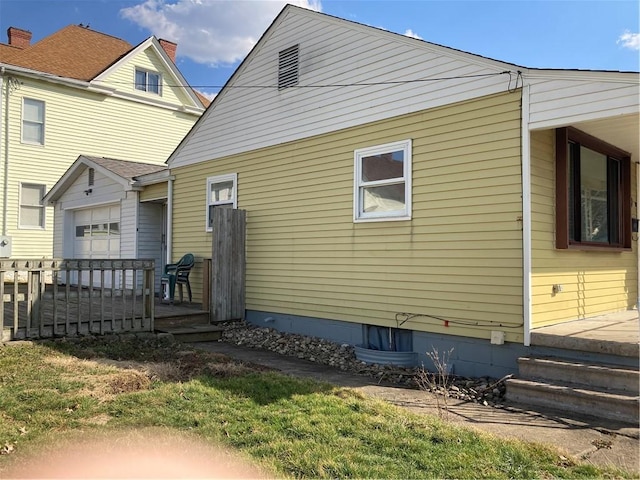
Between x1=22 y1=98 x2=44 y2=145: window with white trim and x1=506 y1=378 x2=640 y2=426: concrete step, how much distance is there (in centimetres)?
1742

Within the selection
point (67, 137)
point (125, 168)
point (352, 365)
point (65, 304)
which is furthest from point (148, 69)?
point (352, 365)

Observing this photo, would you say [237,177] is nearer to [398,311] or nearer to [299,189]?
[299,189]

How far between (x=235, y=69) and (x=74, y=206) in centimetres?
782

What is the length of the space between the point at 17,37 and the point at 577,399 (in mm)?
22005

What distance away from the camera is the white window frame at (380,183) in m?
7.42

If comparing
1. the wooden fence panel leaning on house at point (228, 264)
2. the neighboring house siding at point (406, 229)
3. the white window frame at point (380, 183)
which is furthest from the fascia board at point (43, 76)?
the white window frame at point (380, 183)

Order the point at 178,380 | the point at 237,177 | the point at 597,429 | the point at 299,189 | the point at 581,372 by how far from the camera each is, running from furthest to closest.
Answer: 1. the point at 237,177
2. the point at 299,189
3. the point at 178,380
4. the point at 581,372
5. the point at 597,429

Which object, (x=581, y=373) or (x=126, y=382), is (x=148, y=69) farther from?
(x=581, y=373)

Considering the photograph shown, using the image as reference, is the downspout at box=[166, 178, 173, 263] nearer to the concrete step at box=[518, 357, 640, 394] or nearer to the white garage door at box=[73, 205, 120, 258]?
the white garage door at box=[73, 205, 120, 258]

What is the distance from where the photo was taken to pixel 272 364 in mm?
7203

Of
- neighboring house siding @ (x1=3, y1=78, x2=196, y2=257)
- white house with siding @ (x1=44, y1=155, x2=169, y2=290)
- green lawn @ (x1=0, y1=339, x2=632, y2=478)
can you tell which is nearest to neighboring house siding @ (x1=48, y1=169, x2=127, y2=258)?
white house with siding @ (x1=44, y1=155, x2=169, y2=290)

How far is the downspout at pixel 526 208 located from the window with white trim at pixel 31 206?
638 inches

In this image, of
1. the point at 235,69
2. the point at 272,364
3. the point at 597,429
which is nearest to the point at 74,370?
the point at 272,364

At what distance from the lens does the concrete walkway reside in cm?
389
